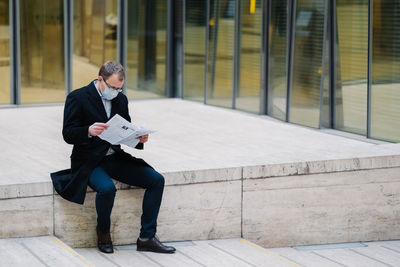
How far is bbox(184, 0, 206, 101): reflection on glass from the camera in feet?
52.0

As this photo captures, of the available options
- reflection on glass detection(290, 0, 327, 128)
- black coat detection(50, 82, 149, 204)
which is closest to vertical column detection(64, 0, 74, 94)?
reflection on glass detection(290, 0, 327, 128)

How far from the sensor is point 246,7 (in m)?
14.4

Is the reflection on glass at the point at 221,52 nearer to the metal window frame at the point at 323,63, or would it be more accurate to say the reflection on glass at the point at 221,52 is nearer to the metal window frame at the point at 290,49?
the metal window frame at the point at 290,49

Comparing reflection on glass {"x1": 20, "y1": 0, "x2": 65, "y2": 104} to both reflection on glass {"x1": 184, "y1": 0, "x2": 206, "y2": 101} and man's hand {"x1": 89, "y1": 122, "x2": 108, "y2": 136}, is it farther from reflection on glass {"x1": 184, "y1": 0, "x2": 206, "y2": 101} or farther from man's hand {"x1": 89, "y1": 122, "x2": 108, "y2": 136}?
man's hand {"x1": 89, "y1": 122, "x2": 108, "y2": 136}

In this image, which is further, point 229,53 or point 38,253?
point 229,53

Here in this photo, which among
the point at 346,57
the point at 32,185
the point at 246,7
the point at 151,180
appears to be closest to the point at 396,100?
the point at 346,57

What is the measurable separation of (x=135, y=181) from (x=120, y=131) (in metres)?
0.62

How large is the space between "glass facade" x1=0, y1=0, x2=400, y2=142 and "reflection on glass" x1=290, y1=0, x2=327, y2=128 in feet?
0.06

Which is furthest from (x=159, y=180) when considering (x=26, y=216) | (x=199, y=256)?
(x=26, y=216)

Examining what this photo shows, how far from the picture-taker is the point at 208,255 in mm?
7758

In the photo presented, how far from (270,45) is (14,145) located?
556 centimetres

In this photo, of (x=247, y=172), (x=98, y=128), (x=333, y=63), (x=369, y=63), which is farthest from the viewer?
(x=333, y=63)

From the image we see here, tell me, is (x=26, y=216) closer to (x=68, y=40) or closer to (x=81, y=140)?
(x=81, y=140)

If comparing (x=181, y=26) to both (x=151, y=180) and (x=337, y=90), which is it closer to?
(x=337, y=90)
